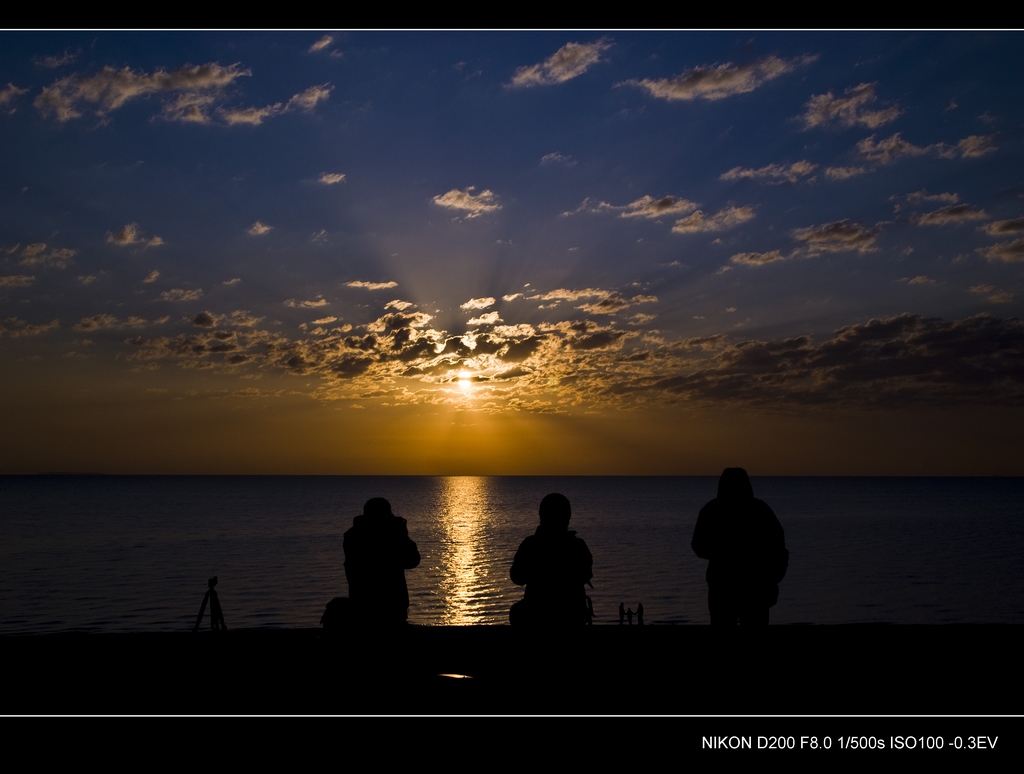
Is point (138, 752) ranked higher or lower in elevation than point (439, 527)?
higher

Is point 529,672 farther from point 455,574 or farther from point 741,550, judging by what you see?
point 455,574

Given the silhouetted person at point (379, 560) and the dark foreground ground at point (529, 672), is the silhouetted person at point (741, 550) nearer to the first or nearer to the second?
the dark foreground ground at point (529, 672)

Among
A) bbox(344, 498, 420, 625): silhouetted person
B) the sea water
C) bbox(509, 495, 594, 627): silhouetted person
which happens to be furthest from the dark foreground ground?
the sea water

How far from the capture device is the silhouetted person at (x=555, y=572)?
218 inches

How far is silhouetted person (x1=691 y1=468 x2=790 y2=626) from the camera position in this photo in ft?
20.9

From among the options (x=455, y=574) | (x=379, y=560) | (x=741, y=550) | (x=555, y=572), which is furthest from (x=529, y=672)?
(x=455, y=574)

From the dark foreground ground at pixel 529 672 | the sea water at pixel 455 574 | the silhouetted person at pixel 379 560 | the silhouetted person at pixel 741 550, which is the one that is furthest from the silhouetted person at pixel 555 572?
the sea water at pixel 455 574

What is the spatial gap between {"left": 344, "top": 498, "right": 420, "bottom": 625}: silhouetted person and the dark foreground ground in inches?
12.7

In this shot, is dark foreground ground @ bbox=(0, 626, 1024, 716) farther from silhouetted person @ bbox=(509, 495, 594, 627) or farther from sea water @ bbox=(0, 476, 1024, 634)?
sea water @ bbox=(0, 476, 1024, 634)

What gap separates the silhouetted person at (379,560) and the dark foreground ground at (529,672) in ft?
1.06
